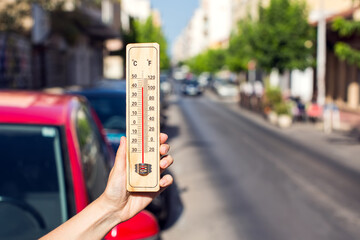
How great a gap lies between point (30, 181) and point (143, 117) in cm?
194

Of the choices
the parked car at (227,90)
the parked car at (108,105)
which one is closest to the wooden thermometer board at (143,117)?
the parked car at (108,105)

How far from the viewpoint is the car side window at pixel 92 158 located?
117 inches

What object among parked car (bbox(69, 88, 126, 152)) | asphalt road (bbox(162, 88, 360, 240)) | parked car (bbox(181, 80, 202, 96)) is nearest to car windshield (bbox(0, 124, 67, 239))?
asphalt road (bbox(162, 88, 360, 240))

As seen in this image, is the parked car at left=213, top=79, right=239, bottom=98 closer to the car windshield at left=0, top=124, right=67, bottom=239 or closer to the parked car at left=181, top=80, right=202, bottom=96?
the parked car at left=181, top=80, right=202, bottom=96

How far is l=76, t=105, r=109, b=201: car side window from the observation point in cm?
298

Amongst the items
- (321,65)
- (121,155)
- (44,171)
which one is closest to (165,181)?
(121,155)

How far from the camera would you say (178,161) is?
13.1 meters

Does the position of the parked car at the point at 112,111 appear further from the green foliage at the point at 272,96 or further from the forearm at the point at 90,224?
the green foliage at the point at 272,96

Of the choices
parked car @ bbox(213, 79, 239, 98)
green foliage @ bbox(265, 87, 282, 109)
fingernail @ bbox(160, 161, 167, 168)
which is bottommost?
parked car @ bbox(213, 79, 239, 98)

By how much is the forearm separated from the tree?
88.1ft

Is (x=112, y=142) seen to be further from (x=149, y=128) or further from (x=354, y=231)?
(x=149, y=128)

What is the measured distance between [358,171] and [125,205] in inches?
411

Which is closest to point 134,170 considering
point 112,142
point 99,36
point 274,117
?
point 112,142

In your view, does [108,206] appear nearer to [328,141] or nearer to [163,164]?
[163,164]
